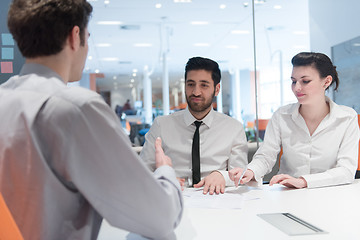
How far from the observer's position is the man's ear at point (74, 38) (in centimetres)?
88

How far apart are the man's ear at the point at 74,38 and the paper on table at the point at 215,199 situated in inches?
35.0

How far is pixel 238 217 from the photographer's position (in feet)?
4.31

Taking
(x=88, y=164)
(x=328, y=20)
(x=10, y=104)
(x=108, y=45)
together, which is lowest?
(x=88, y=164)

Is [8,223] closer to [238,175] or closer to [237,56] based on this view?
[238,175]

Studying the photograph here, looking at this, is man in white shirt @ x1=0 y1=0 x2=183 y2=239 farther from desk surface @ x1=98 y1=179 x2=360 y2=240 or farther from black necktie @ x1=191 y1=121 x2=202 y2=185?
black necktie @ x1=191 y1=121 x2=202 y2=185

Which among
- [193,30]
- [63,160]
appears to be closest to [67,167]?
[63,160]

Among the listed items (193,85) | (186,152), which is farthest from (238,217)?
(193,85)

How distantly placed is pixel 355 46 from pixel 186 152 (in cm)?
310

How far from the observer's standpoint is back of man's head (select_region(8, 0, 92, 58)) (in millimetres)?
826

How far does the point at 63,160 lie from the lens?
0.77 metres

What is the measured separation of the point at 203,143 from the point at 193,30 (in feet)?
25.9

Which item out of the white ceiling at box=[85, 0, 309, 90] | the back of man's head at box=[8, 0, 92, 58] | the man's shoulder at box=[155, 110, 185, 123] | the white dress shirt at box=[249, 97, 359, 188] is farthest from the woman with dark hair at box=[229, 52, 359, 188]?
the white ceiling at box=[85, 0, 309, 90]

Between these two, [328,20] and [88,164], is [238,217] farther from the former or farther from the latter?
[328,20]

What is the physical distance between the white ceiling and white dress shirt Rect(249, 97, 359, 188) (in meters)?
2.82
